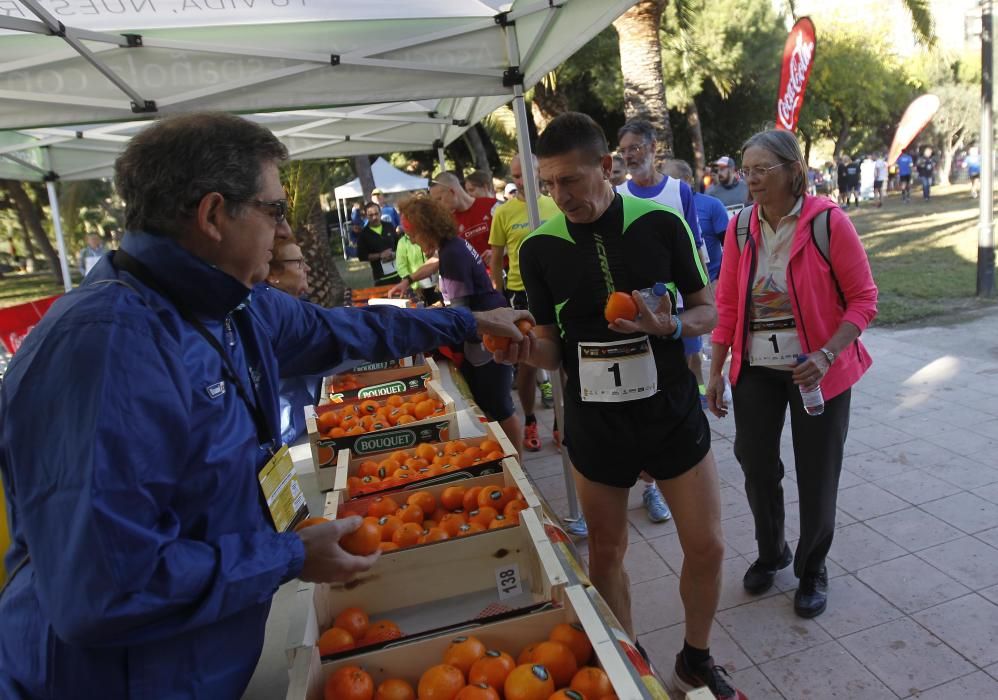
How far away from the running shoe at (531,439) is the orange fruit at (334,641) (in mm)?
3646

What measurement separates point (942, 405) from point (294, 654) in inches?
204

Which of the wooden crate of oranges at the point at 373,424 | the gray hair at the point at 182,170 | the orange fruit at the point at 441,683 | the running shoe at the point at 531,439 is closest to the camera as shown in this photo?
the gray hair at the point at 182,170

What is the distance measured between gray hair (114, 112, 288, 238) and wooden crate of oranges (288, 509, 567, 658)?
45.5 inches

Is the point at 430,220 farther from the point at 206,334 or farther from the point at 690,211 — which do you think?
the point at 206,334

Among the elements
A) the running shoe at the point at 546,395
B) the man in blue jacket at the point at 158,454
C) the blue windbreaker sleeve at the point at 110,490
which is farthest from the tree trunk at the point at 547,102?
the blue windbreaker sleeve at the point at 110,490

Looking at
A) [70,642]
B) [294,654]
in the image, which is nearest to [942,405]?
[294,654]

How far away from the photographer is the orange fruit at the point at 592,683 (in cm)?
149

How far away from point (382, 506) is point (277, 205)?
5.04 ft

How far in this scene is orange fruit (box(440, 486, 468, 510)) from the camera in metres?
2.66

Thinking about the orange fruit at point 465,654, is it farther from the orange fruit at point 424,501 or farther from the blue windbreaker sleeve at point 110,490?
the orange fruit at point 424,501

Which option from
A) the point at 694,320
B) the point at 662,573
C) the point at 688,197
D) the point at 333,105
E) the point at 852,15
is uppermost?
the point at 852,15

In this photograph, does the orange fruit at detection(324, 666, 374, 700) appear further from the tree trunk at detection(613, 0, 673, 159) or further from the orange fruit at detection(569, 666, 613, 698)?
the tree trunk at detection(613, 0, 673, 159)

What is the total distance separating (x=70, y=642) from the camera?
1.06m

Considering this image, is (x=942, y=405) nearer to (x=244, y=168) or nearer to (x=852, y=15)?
(x=244, y=168)
